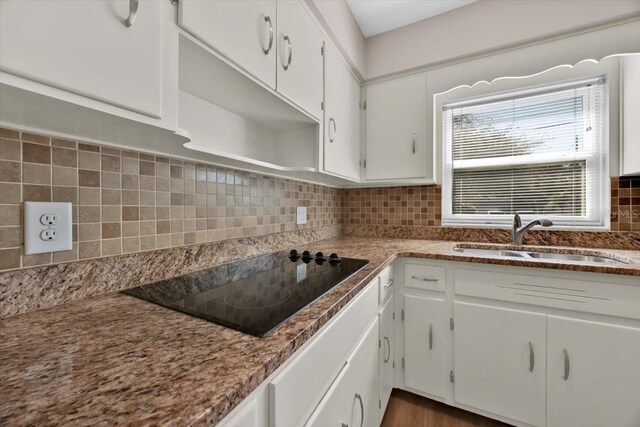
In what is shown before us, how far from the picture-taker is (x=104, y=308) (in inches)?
24.9

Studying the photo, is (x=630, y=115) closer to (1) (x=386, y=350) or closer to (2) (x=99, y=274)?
(1) (x=386, y=350)

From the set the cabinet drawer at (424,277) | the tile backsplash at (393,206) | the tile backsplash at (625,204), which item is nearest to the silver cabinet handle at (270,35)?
the cabinet drawer at (424,277)

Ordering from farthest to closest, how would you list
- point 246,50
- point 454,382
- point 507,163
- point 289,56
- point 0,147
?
point 507,163
point 454,382
point 289,56
point 246,50
point 0,147

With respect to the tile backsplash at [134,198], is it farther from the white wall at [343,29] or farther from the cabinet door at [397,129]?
the white wall at [343,29]

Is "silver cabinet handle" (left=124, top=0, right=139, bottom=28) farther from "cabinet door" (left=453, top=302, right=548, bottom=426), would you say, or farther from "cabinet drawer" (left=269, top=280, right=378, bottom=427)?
"cabinet door" (left=453, top=302, right=548, bottom=426)

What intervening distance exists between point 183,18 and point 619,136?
86.3 inches

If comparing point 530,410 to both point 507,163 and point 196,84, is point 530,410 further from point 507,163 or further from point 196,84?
point 196,84

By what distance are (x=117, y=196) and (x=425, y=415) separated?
5.62 feet

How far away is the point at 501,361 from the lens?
1267 mm

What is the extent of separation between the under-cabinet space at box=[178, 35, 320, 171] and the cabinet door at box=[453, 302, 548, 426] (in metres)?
1.12

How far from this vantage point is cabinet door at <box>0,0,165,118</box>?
1.31 ft

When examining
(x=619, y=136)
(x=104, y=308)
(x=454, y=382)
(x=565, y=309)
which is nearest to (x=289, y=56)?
(x=104, y=308)

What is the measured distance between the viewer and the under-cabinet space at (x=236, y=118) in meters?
0.83

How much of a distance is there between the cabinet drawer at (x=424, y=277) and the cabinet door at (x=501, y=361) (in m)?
0.13
